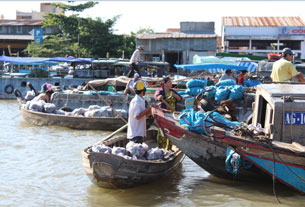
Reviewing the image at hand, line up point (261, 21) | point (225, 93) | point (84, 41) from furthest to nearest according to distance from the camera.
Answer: point (84, 41) → point (261, 21) → point (225, 93)

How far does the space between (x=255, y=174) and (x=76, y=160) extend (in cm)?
430

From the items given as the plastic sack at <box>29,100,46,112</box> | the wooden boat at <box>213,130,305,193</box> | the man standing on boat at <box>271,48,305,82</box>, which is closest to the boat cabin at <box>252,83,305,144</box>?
the wooden boat at <box>213,130,305,193</box>

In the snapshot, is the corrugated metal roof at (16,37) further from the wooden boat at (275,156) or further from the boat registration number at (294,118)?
the boat registration number at (294,118)

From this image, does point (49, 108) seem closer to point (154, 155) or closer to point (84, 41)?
point (154, 155)

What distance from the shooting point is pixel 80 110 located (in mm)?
13898

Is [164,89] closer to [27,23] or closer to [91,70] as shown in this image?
[91,70]

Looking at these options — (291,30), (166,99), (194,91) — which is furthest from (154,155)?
(291,30)

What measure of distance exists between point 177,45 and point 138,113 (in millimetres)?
23709

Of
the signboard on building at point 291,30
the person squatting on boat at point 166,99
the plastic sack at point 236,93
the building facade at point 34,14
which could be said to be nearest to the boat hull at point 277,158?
the person squatting on boat at point 166,99

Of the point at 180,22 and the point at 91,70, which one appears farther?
the point at 180,22

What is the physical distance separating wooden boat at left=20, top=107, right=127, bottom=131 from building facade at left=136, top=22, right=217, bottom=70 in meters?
16.8

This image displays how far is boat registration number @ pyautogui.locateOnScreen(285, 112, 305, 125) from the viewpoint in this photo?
6.24 metres

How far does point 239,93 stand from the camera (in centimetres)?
1151

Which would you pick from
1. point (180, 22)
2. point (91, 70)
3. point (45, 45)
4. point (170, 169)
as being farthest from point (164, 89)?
point (45, 45)
